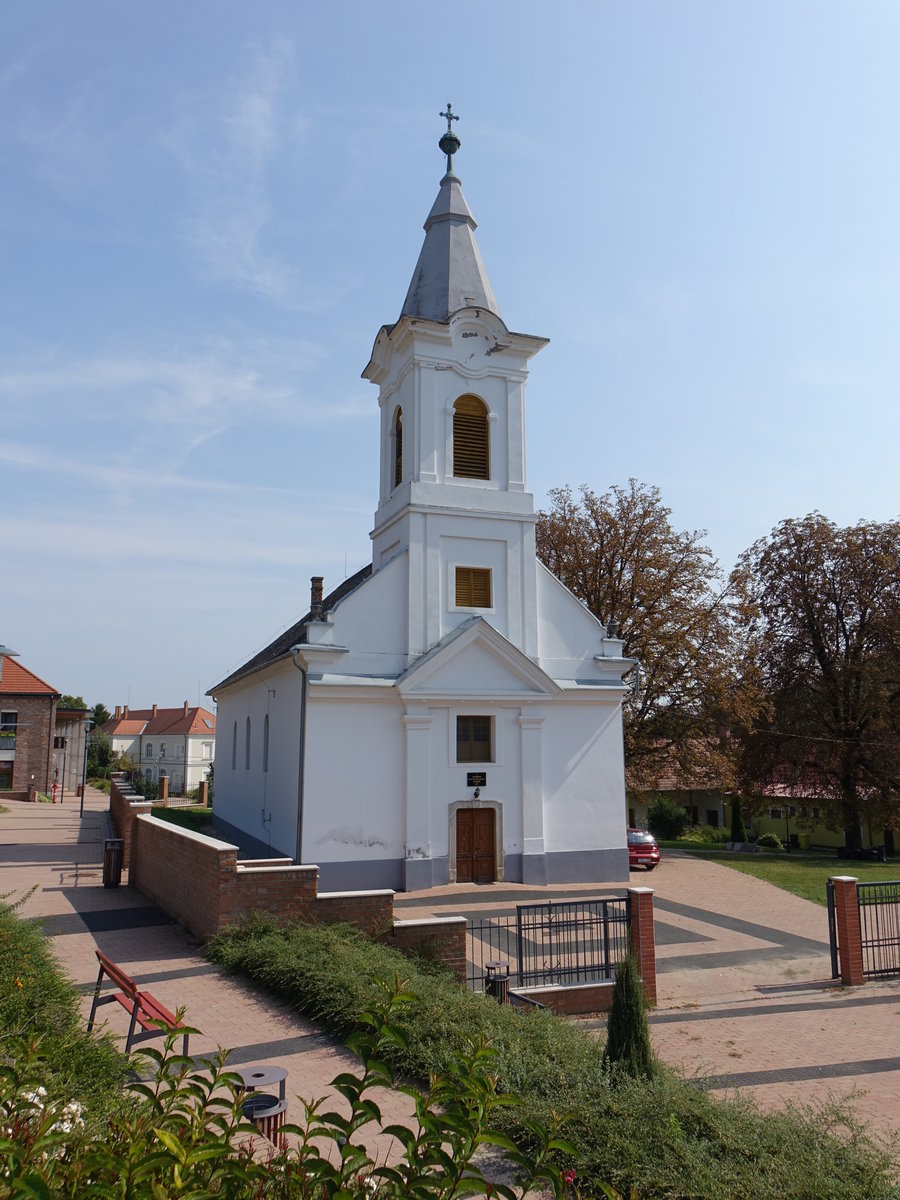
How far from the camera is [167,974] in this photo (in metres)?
12.1

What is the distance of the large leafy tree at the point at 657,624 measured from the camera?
3209 cm

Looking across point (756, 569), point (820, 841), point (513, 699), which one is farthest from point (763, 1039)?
point (820, 841)

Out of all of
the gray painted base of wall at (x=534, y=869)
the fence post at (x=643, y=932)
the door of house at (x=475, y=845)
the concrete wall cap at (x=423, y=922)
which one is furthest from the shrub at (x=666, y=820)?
the concrete wall cap at (x=423, y=922)

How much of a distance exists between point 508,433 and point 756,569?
1875 cm

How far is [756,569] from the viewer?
3916 centimetres

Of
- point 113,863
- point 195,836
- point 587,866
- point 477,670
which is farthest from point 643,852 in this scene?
point 195,836

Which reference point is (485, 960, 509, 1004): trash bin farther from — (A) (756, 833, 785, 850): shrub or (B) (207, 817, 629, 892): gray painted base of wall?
(A) (756, 833, 785, 850): shrub

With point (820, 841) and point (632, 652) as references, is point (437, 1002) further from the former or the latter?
point (820, 841)

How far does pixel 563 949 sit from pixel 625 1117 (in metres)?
8.30

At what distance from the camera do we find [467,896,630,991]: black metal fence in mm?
12812

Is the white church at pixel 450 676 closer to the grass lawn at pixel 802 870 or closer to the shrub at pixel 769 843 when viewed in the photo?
the grass lawn at pixel 802 870

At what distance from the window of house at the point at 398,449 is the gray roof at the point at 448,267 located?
9.70ft

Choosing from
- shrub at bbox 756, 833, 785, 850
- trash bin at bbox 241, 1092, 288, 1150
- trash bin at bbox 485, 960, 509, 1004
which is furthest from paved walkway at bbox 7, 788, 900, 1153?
shrub at bbox 756, 833, 785, 850

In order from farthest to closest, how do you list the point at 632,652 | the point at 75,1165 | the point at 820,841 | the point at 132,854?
the point at 820,841 < the point at 632,652 < the point at 132,854 < the point at 75,1165
